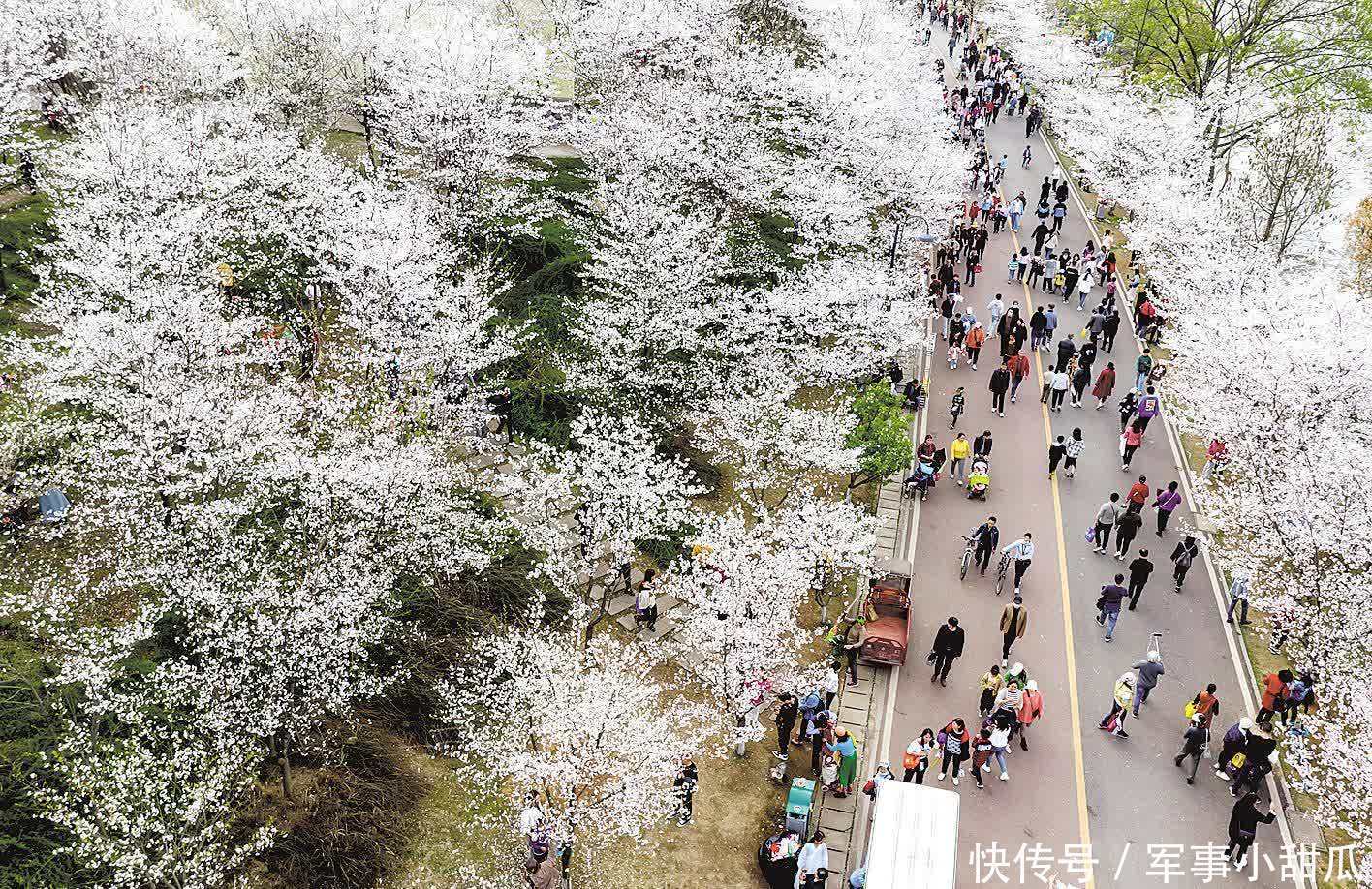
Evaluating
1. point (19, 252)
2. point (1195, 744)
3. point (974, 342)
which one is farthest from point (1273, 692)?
point (19, 252)

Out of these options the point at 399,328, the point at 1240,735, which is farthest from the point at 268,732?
the point at 1240,735

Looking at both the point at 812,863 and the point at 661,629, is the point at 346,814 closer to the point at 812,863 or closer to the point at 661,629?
the point at 661,629

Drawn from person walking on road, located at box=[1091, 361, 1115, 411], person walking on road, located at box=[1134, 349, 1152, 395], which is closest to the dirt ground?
person walking on road, located at box=[1091, 361, 1115, 411]

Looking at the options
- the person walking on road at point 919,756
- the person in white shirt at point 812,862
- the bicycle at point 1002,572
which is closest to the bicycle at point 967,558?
the bicycle at point 1002,572

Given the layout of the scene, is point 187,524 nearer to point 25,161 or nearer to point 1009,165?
point 25,161

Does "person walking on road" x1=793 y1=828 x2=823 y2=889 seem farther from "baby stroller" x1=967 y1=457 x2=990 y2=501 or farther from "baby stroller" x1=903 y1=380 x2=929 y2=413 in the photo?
"baby stroller" x1=903 y1=380 x2=929 y2=413

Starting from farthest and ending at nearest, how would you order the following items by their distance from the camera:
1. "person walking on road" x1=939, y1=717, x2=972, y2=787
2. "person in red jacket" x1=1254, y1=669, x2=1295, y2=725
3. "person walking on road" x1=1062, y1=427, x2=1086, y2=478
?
"person walking on road" x1=1062, y1=427, x2=1086, y2=478
"person in red jacket" x1=1254, y1=669, x2=1295, y2=725
"person walking on road" x1=939, y1=717, x2=972, y2=787
